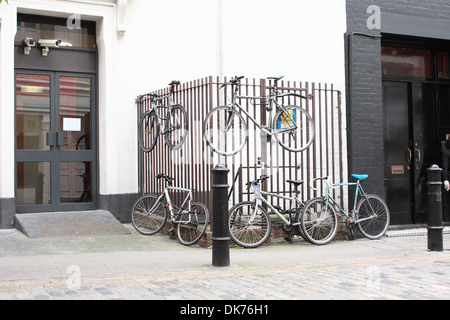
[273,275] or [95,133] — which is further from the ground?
[95,133]

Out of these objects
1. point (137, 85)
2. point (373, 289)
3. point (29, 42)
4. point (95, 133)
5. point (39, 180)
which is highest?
point (29, 42)

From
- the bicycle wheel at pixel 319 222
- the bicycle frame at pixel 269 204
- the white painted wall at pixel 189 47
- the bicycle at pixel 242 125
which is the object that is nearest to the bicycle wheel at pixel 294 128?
the bicycle at pixel 242 125

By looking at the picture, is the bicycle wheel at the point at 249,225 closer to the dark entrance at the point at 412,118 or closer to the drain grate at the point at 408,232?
the drain grate at the point at 408,232

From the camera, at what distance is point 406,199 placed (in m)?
11.1

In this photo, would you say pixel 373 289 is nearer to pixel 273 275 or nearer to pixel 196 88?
pixel 273 275

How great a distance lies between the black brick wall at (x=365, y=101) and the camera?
10062 millimetres

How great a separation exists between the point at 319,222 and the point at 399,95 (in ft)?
12.5

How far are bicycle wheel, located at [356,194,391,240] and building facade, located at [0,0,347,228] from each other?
2167 millimetres

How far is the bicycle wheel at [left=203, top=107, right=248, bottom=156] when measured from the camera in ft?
27.3

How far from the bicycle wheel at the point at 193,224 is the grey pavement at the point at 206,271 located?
0.58 feet

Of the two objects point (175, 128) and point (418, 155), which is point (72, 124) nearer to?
point (175, 128)

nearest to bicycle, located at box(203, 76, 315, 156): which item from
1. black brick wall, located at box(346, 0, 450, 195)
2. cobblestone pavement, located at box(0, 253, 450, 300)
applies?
black brick wall, located at box(346, 0, 450, 195)
